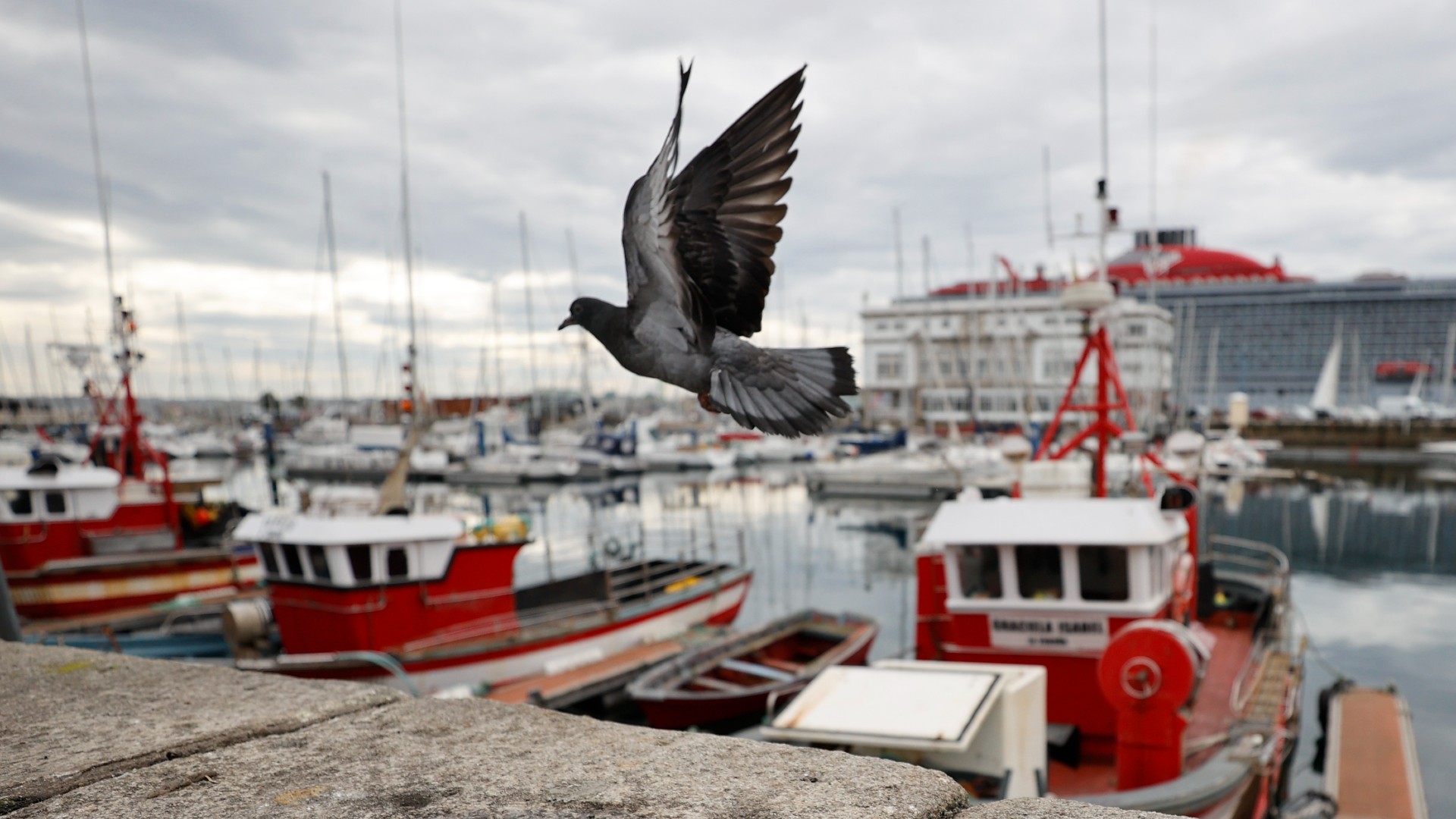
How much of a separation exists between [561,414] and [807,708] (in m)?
82.5

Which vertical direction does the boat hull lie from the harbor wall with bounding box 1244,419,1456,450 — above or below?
above

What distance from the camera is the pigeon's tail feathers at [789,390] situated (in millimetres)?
1635

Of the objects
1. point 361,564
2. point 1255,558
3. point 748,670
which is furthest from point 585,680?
point 1255,558

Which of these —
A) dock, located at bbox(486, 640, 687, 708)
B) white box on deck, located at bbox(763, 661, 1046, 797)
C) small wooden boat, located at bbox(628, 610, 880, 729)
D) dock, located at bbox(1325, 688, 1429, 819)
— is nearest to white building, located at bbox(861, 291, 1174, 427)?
small wooden boat, located at bbox(628, 610, 880, 729)

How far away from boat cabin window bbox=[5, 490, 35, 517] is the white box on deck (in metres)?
14.2

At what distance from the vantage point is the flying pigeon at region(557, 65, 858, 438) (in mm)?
1756

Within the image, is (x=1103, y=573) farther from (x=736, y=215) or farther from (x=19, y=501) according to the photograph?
(x=19, y=501)

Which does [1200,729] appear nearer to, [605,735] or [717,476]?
[605,735]

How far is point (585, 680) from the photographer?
12.3 meters

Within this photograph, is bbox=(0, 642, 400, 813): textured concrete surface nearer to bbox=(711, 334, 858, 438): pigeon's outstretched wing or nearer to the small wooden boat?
bbox=(711, 334, 858, 438): pigeon's outstretched wing

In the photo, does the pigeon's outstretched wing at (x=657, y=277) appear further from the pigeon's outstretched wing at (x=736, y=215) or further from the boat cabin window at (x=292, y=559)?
the boat cabin window at (x=292, y=559)

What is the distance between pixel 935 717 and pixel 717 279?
16.6ft

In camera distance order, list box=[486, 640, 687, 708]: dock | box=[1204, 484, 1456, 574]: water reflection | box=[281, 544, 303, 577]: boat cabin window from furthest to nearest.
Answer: box=[1204, 484, 1456, 574]: water reflection → box=[486, 640, 687, 708]: dock → box=[281, 544, 303, 577]: boat cabin window

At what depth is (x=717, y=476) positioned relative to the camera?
172 feet
